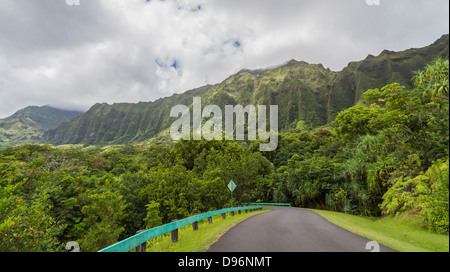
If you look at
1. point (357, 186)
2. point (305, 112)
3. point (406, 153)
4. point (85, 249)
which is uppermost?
point (305, 112)

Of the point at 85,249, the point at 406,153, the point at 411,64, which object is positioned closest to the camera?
the point at 406,153

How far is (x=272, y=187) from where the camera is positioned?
127 ft

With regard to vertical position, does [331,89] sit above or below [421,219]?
above

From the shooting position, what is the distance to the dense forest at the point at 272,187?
26.7 feet

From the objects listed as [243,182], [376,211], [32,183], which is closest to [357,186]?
[376,211]

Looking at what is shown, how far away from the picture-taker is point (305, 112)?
178 metres

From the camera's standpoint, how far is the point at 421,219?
10.5 meters

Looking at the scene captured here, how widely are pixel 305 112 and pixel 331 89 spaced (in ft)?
133

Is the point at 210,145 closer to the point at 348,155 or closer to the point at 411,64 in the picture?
the point at 348,155

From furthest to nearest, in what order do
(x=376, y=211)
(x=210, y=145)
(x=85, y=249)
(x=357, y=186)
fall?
(x=210, y=145) < (x=357, y=186) < (x=376, y=211) < (x=85, y=249)

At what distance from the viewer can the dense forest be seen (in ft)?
26.7

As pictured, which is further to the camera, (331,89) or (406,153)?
(331,89)
